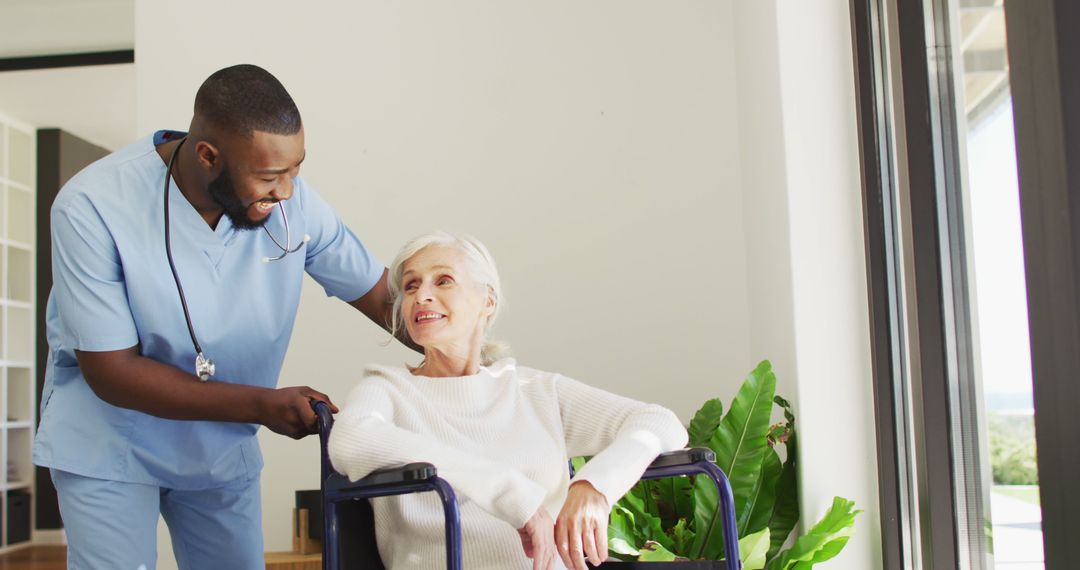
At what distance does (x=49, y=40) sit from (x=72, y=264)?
3.08m

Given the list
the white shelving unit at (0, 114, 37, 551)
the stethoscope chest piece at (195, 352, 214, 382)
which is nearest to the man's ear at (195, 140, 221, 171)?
the stethoscope chest piece at (195, 352, 214, 382)

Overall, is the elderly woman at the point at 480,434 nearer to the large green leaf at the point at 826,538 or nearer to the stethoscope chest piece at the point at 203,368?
the stethoscope chest piece at the point at 203,368

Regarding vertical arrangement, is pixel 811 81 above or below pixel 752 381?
above

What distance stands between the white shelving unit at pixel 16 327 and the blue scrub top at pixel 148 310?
4.23 metres

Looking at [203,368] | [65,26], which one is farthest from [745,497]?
[65,26]

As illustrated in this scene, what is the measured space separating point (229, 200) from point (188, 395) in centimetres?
36

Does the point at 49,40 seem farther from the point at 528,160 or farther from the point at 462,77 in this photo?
the point at 528,160

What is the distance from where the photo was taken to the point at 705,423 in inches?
102

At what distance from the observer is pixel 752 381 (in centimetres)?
230

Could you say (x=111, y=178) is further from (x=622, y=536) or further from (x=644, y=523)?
(x=644, y=523)

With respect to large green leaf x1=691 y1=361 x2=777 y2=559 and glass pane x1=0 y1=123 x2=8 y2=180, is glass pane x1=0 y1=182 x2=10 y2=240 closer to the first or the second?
glass pane x1=0 y1=123 x2=8 y2=180

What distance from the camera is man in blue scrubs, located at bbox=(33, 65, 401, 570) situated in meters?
1.75

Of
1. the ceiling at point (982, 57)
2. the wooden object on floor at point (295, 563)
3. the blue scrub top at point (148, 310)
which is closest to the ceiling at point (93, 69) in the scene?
the ceiling at point (982, 57)

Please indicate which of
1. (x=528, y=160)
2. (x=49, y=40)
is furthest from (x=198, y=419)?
(x=49, y=40)
